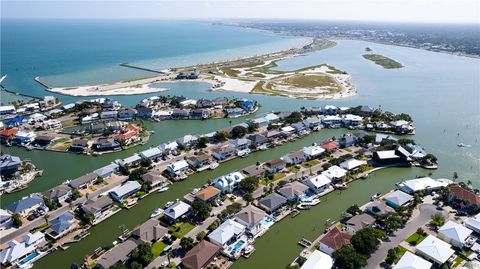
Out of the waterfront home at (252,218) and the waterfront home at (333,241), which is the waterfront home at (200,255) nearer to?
the waterfront home at (252,218)

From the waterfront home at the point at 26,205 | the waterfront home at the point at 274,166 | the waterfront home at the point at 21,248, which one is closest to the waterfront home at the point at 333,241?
the waterfront home at the point at 274,166

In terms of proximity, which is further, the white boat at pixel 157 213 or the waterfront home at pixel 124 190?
the waterfront home at pixel 124 190

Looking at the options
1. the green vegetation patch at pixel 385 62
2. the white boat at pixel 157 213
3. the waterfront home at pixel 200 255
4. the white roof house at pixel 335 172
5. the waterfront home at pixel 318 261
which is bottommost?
the white boat at pixel 157 213

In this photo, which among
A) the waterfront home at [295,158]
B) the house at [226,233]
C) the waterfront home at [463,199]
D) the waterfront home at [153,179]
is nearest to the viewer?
the house at [226,233]

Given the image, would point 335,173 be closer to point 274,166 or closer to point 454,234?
point 274,166

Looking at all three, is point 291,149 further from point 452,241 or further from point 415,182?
point 452,241

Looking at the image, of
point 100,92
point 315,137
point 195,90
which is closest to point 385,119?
point 315,137

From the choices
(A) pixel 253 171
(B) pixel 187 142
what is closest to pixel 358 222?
(A) pixel 253 171
